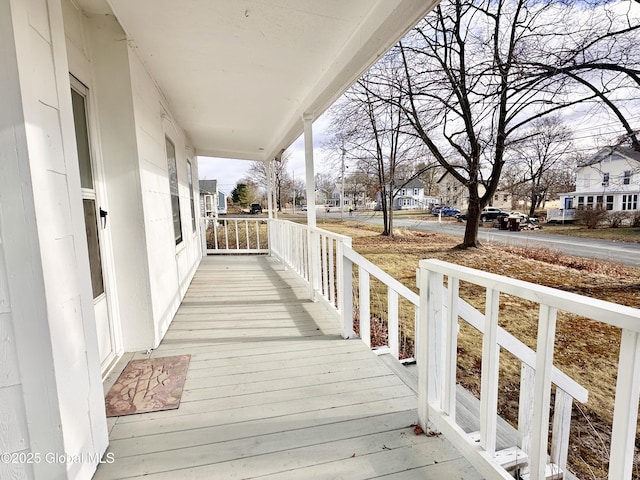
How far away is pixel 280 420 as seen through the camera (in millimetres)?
1669

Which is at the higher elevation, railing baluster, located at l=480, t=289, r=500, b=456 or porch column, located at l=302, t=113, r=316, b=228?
porch column, located at l=302, t=113, r=316, b=228

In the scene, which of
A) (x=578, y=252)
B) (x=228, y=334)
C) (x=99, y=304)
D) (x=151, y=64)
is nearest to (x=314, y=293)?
(x=228, y=334)

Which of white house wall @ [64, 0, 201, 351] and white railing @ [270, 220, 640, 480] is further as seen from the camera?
white house wall @ [64, 0, 201, 351]

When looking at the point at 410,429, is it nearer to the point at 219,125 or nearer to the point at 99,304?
the point at 99,304

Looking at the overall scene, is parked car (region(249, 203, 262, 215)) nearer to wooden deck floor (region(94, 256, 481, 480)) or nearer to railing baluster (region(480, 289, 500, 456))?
wooden deck floor (region(94, 256, 481, 480))

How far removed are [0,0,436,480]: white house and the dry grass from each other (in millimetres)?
2880

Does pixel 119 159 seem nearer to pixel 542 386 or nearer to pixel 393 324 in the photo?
pixel 393 324

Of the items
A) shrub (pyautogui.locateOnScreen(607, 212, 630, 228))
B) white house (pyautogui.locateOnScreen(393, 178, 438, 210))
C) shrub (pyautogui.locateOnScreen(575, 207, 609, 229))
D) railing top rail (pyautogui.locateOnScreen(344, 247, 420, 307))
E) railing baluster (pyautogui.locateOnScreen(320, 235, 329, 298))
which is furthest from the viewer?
white house (pyautogui.locateOnScreen(393, 178, 438, 210))

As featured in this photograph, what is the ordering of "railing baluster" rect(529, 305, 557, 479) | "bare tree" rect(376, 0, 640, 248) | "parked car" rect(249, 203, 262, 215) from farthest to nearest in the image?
"parked car" rect(249, 203, 262, 215)
"bare tree" rect(376, 0, 640, 248)
"railing baluster" rect(529, 305, 557, 479)

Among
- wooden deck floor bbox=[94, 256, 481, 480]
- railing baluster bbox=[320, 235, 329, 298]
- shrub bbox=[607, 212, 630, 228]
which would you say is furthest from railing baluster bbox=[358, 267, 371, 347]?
shrub bbox=[607, 212, 630, 228]

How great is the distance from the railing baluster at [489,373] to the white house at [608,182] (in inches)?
301

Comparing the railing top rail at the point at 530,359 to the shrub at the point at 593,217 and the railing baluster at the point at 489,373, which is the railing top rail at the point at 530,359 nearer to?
the railing baluster at the point at 489,373

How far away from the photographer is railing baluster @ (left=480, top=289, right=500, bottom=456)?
115cm

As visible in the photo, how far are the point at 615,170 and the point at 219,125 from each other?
10.4m
